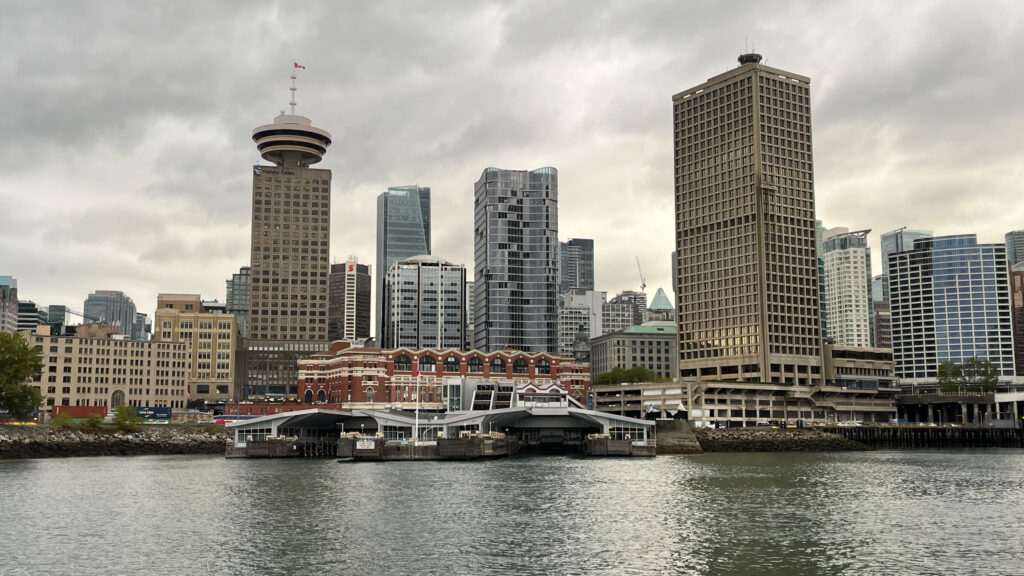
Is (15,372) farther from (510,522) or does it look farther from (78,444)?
(510,522)

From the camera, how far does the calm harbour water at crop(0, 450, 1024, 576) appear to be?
5803cm

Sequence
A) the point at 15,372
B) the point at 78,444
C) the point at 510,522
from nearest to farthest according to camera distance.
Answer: the point at 510,522 → the point at 78,444 → the point at 15,372

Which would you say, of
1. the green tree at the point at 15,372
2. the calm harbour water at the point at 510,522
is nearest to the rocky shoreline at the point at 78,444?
the green tree at the point at 15,372

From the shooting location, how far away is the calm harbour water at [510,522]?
2285 inches

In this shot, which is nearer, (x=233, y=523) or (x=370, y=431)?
(x=233, y=523)

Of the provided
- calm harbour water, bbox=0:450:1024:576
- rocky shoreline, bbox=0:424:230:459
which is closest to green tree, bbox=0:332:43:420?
rocky shoreline, bbox=0:424:230:459

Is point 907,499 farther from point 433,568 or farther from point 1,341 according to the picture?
point 1,341

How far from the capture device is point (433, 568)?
56531 mm

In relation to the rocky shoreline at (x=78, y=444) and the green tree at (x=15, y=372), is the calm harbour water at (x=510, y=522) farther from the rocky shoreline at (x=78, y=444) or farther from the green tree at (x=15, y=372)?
the green tree at (x=15, y=372)

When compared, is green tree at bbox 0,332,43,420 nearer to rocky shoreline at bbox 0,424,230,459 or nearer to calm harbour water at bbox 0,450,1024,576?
rocky shoreline at bbox 0,424,230,459

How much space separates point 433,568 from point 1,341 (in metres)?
161

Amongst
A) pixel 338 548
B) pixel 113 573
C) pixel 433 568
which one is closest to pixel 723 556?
pixel 433 568

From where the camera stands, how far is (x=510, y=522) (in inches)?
2995

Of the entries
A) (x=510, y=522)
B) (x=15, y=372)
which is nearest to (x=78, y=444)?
(x=15, y=372)
